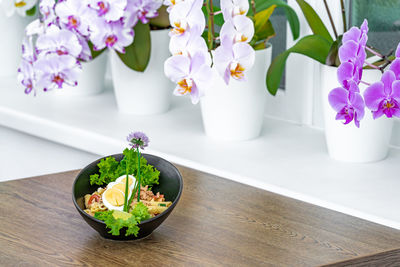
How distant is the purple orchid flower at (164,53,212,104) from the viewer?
118 cm

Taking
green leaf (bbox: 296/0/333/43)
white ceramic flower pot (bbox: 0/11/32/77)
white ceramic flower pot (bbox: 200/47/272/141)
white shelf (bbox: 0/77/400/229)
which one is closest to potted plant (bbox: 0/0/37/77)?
white ceramic flower pot (bbox: 0/11/32/77)

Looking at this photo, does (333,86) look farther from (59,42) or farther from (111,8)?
(59,42)

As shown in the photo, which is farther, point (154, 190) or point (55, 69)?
point (55, 69)

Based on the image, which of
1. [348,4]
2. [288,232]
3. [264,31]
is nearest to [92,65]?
[264,31]

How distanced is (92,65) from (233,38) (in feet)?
2.72

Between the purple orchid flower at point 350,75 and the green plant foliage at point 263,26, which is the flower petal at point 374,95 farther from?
the green plant foliage at point 263,26

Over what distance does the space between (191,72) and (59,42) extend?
49 centimetres

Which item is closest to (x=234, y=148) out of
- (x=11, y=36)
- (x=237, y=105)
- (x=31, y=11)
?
(x=237, y=105)

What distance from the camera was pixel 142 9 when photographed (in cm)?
157

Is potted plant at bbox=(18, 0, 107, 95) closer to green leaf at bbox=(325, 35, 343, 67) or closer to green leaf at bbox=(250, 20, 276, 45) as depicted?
green leaf at bbox=(250, 20, 276, 45)

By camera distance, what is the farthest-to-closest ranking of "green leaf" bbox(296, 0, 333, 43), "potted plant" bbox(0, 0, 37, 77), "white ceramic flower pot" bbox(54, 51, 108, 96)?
"potted plant" bbox(0, 0, 37, 77) < "white ceramic flower pot" bbox(54, 51, 108, 96) < "green leaf" bbox(296, 0, 333, 43)

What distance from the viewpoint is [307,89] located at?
5.44 feet

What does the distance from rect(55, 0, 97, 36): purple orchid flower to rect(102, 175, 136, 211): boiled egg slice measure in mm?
523

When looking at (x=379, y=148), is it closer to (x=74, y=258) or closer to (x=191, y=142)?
(x=191, y=142)
